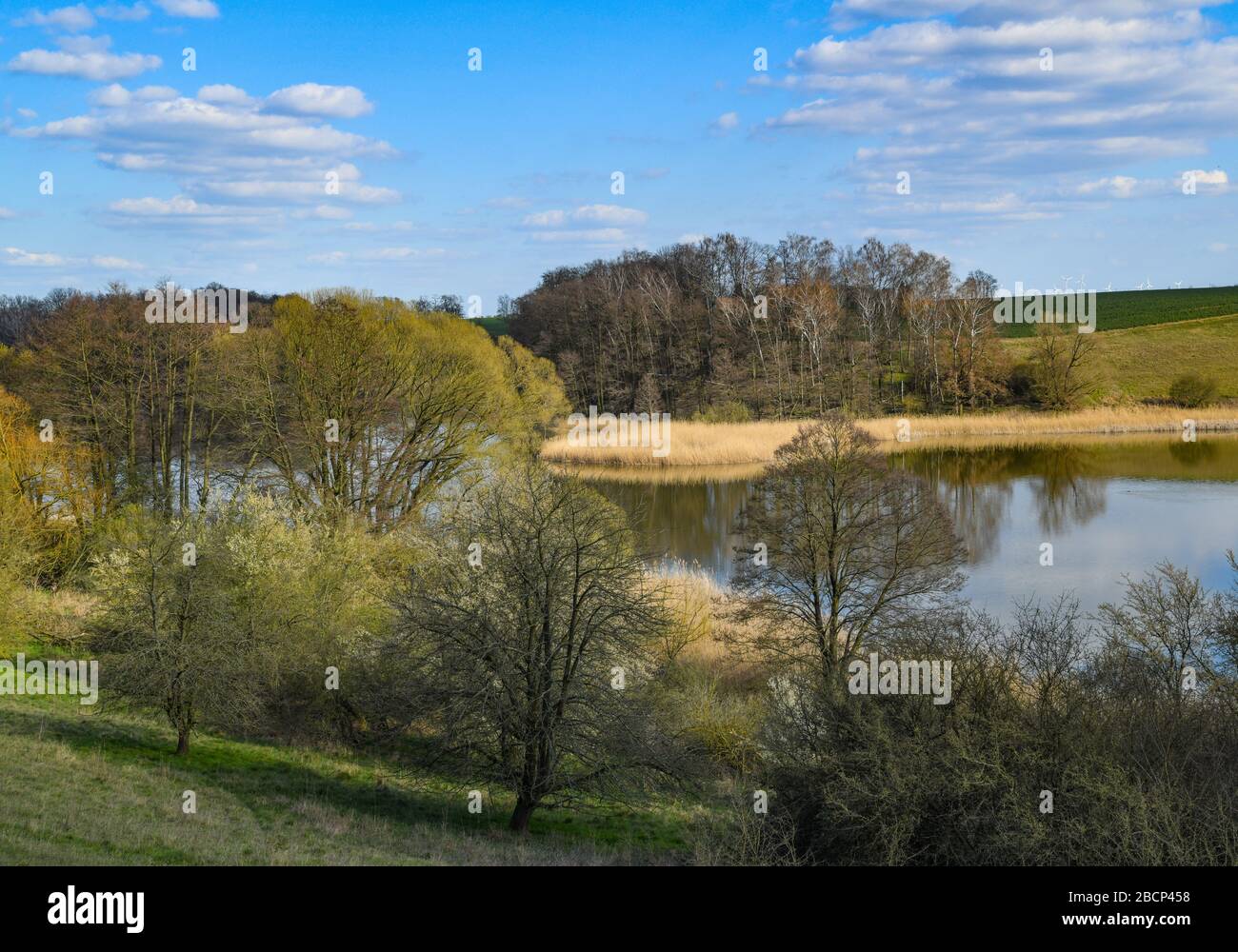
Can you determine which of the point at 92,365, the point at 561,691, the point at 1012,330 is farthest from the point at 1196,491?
the point at 1012,330

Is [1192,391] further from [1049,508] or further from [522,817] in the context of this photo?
[522,817]

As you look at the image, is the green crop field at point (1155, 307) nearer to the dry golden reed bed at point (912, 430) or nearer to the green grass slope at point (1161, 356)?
the green grass slope at point (1161, 356)

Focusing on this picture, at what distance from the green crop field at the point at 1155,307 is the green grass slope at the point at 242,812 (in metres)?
68.0

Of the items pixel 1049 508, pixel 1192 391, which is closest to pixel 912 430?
pixel 1192 391

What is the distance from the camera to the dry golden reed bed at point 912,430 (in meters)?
49.2

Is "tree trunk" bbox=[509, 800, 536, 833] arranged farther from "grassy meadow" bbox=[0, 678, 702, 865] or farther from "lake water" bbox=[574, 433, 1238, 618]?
"lake water" bbox=[574, 433, 1238, 618]

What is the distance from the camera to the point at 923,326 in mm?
68250

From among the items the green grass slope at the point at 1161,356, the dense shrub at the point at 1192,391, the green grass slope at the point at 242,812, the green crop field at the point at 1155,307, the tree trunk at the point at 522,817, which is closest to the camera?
Result: the green grass slope at the point at 242,812

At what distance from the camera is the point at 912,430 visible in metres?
58.7

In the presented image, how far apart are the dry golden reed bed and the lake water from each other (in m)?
1.53

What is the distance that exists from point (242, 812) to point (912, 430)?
49.9 meters

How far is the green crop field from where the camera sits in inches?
3447

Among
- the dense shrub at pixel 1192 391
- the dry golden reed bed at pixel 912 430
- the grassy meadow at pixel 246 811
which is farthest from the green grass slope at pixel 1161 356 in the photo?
the grassy meadow at pixel 246 811
